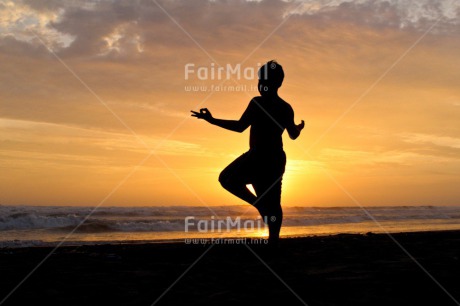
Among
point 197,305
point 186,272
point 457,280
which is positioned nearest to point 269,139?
point 186,272

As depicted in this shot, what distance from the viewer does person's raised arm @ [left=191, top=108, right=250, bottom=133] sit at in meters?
5.63

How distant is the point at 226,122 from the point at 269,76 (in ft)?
2.82

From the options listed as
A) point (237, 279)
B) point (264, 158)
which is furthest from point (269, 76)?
point (237, 279)

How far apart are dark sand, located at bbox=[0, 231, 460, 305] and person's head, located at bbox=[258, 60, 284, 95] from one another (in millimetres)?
2172

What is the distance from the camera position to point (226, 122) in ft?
19.5

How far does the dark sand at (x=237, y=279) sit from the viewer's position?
3.48 meters

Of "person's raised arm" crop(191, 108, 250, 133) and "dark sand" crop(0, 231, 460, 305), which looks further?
"person's raised arm" crop(191, 108, 250, 133)

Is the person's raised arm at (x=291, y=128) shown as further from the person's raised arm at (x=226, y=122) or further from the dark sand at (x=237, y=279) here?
the dark sand at (x=237, y=279)

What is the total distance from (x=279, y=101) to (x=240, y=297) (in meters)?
3.21

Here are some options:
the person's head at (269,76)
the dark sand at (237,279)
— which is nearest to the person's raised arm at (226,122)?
the person's head at (269,76)

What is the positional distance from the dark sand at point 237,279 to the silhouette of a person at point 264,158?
0.68 metres

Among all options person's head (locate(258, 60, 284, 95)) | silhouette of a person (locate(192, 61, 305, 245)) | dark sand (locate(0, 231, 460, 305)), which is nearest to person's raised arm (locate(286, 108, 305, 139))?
silhouette of a person (locate(192, 61, 305, 245))

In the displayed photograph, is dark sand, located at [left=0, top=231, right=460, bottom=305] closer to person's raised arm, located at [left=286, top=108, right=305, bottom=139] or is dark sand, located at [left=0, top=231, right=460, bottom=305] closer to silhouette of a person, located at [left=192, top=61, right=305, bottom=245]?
silhouette of a person, located at [left=192, top=61, right=305, bottom=245]

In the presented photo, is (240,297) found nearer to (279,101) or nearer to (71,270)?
(71,270)
